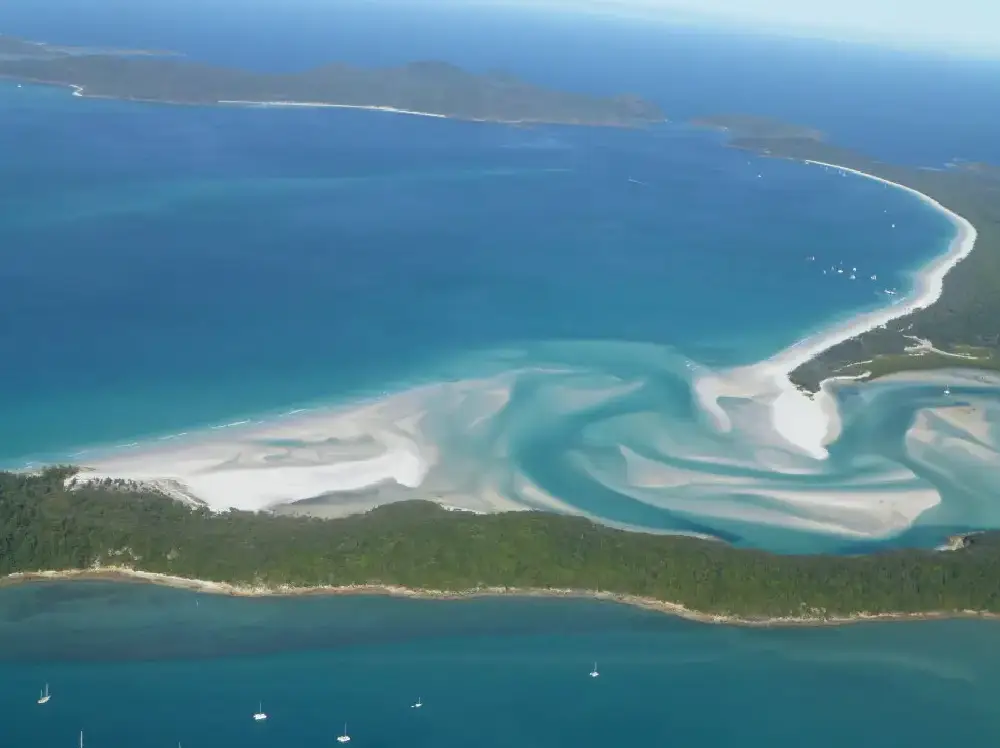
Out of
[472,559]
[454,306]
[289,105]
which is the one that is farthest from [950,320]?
[289,105]

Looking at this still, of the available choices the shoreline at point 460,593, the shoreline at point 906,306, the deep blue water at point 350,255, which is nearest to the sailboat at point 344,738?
the shoreline at point 460,593

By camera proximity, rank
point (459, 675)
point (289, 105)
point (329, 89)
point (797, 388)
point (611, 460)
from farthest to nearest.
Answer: point (329, 89)
point (289, 105)
point (797, 388)
point (611, 460)
point (459, 675)

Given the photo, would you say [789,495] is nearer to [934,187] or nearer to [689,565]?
[689,565]

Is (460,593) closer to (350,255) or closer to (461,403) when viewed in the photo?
(461,403)

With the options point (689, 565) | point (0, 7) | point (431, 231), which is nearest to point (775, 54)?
point (0, 7)

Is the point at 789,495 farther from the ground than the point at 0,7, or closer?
closer

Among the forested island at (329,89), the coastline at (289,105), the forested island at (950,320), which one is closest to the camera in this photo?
the forested island at (950,320)

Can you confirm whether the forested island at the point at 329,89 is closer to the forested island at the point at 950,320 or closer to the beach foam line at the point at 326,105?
the beach foam line at the point at 326,105
